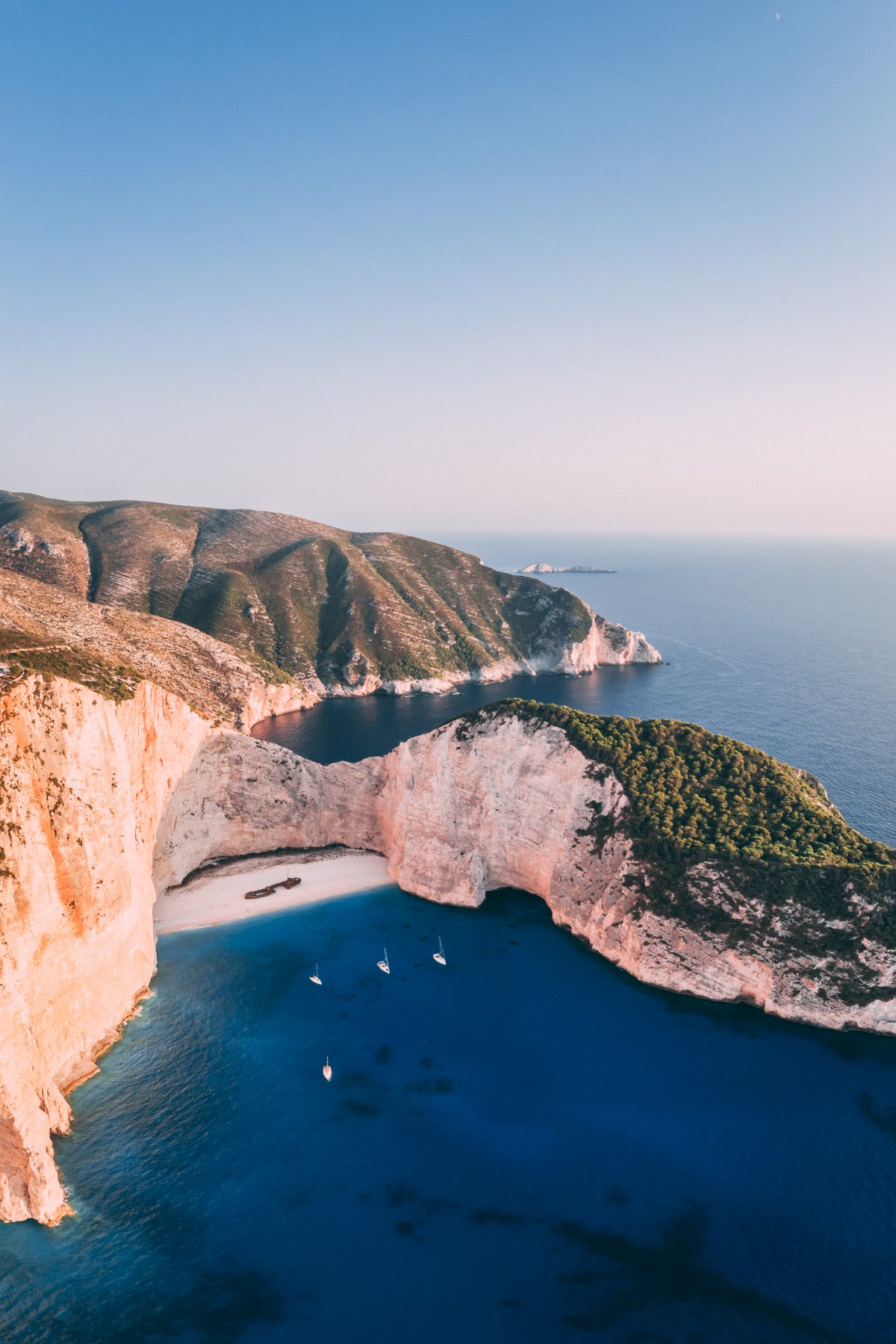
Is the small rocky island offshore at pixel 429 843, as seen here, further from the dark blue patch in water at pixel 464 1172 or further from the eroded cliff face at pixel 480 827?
the dark blue patch in water at pixel 464 1172

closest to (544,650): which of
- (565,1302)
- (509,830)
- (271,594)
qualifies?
(271,594)

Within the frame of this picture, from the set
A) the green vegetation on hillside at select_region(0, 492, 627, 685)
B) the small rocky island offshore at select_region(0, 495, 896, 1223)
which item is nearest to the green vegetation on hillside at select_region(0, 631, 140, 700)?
the small rocky island offshore at select_region(0, 495, 896, 1223)

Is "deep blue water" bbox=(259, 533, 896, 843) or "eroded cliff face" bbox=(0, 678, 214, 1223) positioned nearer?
"eroded cliff face" bbox=(0, 678, 214, 1223)

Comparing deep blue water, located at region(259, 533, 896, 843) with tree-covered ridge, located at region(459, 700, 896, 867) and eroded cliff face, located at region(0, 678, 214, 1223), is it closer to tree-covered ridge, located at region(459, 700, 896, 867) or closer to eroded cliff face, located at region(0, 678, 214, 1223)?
tree-covered ridge, located at region(459, 700, 896, 867)

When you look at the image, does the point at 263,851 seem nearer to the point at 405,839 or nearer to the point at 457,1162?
the point at 405,839

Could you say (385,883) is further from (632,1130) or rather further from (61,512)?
(61,512)

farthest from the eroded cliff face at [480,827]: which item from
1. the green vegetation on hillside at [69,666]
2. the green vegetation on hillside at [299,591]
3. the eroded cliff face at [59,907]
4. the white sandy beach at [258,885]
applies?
the green vegetation on hillside at [299,591]

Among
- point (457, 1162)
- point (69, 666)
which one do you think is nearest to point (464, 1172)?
point (457, 1162)
